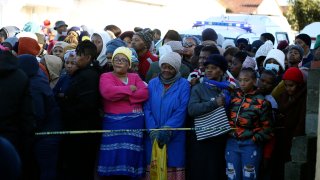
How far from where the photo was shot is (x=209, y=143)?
7.79 meters

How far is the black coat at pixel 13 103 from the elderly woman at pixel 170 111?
1.76 m

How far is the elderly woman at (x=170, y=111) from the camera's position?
25.6 feet

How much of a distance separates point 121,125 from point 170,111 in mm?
580

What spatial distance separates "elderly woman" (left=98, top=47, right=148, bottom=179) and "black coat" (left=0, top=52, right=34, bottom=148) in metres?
1.44

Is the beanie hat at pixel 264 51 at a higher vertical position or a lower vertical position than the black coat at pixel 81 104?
higher

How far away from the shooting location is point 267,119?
A: 300 inches

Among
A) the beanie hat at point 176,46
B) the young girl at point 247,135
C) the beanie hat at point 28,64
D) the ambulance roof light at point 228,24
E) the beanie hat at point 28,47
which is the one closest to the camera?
Answer: the beanie hat at point 28,64

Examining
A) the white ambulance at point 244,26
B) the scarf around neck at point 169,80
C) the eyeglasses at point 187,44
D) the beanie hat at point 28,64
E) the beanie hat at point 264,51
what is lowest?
the scarf around neck at point 169,80

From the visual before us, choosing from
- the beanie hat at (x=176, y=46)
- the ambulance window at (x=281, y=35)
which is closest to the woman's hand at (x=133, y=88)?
the beanie hat at (x=176, y=46)

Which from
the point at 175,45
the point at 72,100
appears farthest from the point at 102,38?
the point at 72,100

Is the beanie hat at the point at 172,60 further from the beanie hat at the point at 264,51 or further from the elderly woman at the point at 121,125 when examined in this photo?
the beanie hat at the point at 264,51

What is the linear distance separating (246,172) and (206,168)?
0.50 meters

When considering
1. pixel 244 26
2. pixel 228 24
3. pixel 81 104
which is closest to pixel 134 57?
pixel 81 104

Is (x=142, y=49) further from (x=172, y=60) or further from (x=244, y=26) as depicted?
(x=244, y=26)
